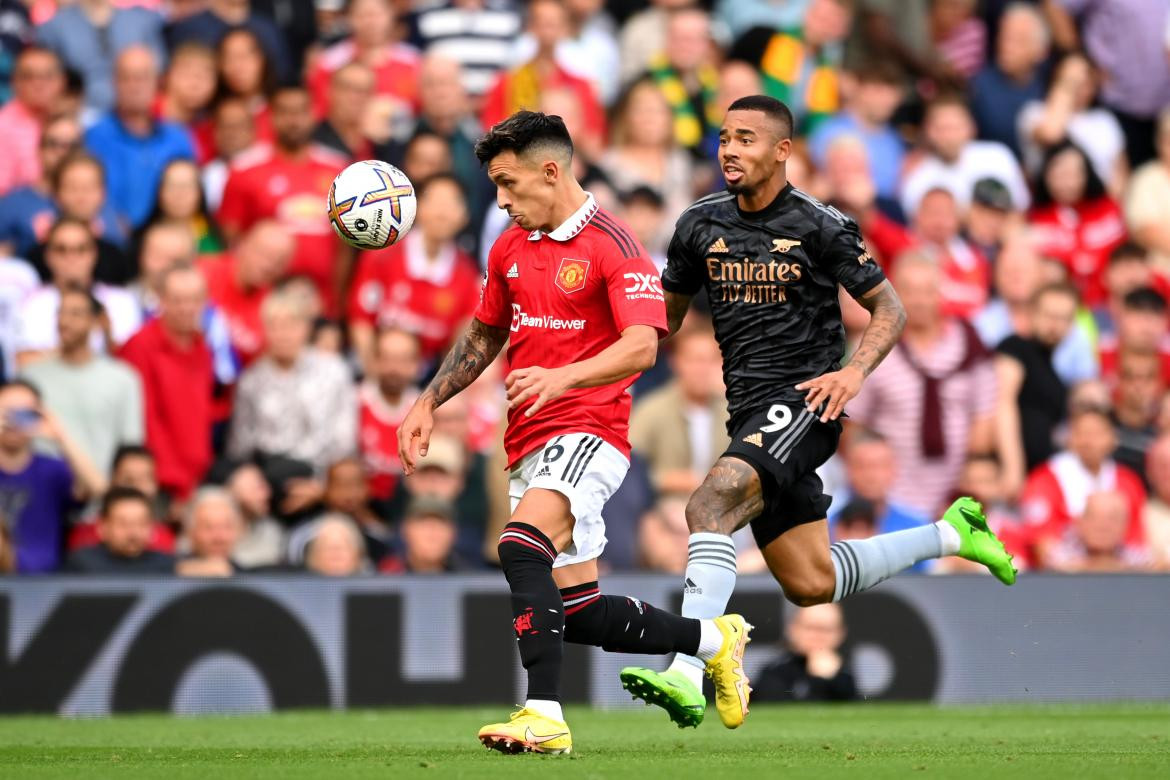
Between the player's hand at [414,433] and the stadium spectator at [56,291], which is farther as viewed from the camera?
the stadium spectator at [56,291]

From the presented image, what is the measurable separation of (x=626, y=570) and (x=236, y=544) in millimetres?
2589

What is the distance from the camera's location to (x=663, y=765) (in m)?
7.54

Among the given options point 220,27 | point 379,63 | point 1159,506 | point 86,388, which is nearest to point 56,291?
point 86,388

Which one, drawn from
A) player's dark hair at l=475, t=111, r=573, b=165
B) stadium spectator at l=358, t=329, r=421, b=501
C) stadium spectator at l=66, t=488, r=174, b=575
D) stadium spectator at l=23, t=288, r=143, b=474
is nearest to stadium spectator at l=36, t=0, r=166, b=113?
stadium spectator at l=23, t=288, r=143, b=474

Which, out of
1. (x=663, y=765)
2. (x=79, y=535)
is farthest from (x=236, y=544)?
(x=663, y=765)

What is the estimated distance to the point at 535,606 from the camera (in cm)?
783

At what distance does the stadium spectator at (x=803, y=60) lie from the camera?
1666 cm

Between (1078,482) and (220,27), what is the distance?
25.0 ft

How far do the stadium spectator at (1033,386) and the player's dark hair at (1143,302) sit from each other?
1.43 feet

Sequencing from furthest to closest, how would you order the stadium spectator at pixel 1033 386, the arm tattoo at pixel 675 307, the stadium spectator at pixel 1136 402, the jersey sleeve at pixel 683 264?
the stadium spectator at pixel 1136 402 < the stadium spectator at pixel 1033 386 < the arm tattoo at pixel 675 307 < the jersey sleeve at pixel 683 264

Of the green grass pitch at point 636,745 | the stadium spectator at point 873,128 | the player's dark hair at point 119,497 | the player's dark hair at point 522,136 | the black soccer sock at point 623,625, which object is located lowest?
the green grass pitch at point 636,745

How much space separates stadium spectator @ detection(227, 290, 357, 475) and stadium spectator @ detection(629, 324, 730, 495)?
2.05 metres

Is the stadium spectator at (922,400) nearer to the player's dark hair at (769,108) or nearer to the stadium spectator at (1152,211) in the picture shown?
the stadium spectator at (1152,211)

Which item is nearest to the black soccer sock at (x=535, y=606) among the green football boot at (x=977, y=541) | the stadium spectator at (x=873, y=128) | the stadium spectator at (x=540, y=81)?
the green football boot at (x=977, y=541)
